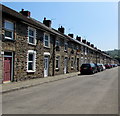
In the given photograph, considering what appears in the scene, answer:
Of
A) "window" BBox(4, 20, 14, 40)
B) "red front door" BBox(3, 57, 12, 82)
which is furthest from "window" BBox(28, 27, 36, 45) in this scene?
"red front door" BBox(3, 57, 12, 82)

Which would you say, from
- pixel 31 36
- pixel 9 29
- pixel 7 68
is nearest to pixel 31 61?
pixel 31 36

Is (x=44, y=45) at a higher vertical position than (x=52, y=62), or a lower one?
higher

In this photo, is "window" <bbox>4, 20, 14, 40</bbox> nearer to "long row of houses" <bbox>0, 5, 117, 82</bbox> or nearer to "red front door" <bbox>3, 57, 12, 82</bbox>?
"long row of houses" <bbox>0, 5, 117, 82</bbox>

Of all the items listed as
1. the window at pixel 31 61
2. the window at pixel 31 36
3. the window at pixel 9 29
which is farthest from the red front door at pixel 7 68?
the window at pixel 31 36

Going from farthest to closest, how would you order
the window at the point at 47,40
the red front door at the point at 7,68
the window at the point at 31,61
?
the window at the point at 47,40, the window at the point at 31,61, the red front door at the point at 7,68

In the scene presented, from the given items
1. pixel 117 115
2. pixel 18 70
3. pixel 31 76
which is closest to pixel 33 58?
pixel 31 76

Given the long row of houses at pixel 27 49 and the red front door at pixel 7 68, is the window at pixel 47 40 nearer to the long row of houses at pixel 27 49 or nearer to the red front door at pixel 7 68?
the long row of houses at pixel 27 49

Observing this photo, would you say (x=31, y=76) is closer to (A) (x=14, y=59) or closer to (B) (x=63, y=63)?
(A) (x=14, y=59)

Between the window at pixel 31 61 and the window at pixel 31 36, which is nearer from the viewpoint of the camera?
the window at pixel 31 61

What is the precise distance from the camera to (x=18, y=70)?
15.3m

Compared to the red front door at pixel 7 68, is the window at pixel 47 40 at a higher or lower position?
higher

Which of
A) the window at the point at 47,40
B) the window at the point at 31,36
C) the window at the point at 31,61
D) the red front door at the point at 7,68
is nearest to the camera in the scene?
the red front door at the point at 7,68

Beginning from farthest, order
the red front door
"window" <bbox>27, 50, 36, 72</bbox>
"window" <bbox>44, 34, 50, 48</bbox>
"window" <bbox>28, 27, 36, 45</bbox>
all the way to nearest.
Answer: "window" <bbox>44, 34, 50, 48</bbox>, "window" <bbox>28, 27, 36, 45</bbox>, "window" <bbox>27, 50, 36, 72</bbox>, the red front door

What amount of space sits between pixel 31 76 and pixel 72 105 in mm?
10637
